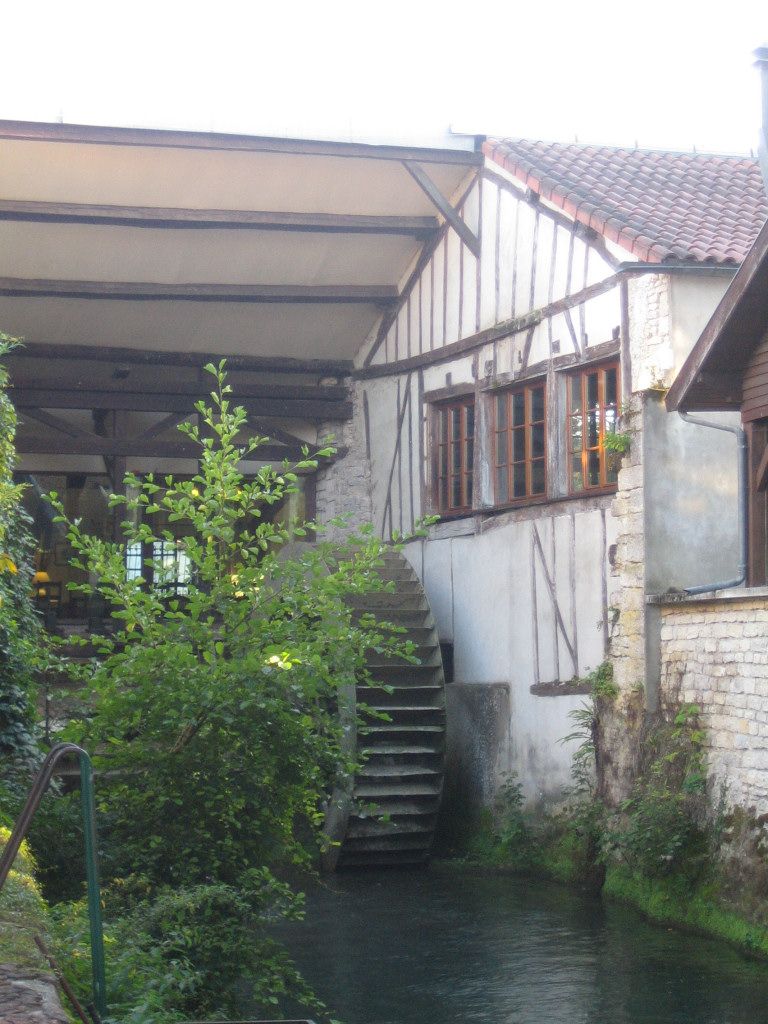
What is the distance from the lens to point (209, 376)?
14.1 metres

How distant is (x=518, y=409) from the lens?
11.4 metres

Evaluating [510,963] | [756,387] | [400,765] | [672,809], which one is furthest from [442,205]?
[510,963]

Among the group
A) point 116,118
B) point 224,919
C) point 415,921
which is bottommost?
point 415,921

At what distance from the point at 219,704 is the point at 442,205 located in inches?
275

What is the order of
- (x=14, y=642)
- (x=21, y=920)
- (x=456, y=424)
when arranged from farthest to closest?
(x=456, y=424) < (x=14, y=642) < (x=21, y=920)

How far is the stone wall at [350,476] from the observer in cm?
1391

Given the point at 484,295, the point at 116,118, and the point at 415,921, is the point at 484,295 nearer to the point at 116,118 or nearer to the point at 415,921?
the point at 116,118

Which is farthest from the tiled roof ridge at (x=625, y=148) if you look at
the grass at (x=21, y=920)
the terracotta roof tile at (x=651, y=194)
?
the grass at (x=21, y=920)

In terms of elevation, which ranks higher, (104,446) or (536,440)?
(104,446)

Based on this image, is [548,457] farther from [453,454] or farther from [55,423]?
[55,423]

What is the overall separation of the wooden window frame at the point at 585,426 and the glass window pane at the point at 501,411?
1043mm


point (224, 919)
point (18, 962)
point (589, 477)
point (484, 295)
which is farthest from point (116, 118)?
point (18, 962)

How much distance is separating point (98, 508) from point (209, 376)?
9.08ft

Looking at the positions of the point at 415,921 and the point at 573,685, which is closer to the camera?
the point at 415,921
